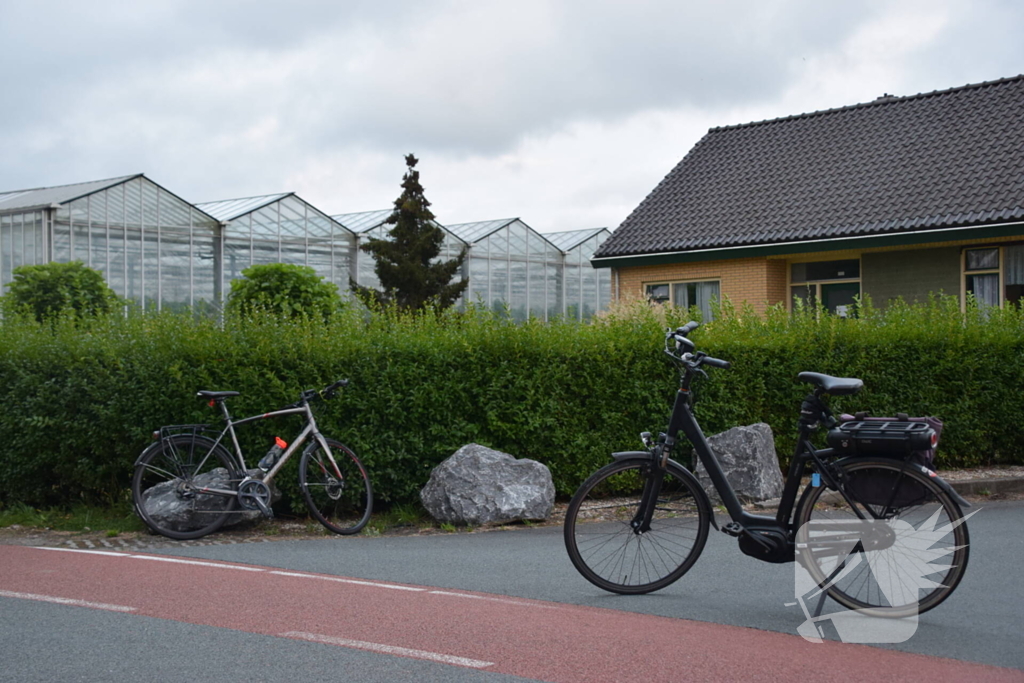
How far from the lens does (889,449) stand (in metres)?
5.37

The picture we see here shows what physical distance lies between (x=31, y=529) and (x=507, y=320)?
15.5 feet

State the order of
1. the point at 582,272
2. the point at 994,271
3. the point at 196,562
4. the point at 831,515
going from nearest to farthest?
1. the point at 831,515
2. the point at 196,562
3. the point at 994,271
4. the point at 582,272

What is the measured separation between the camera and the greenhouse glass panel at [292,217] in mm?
35688

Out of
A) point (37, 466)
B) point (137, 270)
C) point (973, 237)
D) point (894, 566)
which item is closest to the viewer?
point (894, 566)

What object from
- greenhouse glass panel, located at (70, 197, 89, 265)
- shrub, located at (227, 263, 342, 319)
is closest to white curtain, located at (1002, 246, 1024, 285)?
shrub, located at (227, 263, 342, 319)

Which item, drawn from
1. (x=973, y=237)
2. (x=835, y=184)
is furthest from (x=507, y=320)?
(x=835, y=184)

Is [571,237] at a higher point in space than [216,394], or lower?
higher

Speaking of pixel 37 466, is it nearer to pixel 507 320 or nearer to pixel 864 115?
pixel 507 320

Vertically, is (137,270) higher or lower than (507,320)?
higher

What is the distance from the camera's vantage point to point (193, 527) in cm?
894

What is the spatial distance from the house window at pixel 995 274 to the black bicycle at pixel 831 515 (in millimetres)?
15462

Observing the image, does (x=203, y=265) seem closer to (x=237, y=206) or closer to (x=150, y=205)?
(x=150, y=205)

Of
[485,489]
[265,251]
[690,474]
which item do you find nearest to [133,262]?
[265,251]

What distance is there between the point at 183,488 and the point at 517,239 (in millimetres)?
33425
